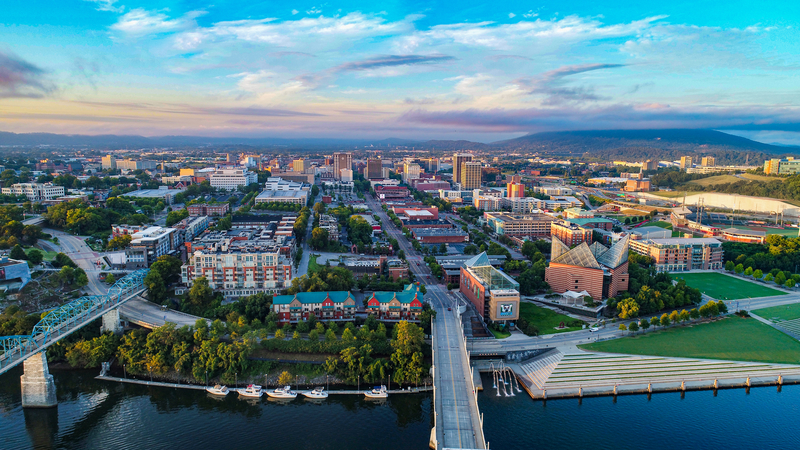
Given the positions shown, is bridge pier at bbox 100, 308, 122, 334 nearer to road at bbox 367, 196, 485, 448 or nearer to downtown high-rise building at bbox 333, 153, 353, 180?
road at bbox 367, 196, 485, 448

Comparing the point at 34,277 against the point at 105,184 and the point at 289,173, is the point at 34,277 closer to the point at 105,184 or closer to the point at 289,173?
the point at 105,184

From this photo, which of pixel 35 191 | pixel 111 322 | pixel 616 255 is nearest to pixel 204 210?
pixel 35 191

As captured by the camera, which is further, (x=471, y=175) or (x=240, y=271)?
(x=471, y=175)

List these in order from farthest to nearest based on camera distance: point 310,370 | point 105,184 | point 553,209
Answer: point 105,184 → point 553,209 → point 310,370

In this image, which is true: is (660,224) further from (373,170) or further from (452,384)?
(373,170)

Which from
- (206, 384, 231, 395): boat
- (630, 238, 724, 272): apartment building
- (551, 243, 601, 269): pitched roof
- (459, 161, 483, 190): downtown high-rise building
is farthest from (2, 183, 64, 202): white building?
(459, 161, 483, 190): downtown high-rise building

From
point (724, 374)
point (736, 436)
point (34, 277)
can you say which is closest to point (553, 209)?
point (724, 374)
